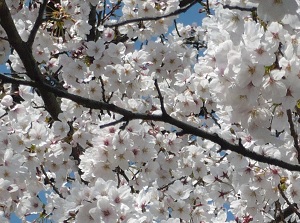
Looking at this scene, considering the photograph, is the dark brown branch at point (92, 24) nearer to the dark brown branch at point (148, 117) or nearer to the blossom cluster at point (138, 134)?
the blossom cluster at point (138, 134)

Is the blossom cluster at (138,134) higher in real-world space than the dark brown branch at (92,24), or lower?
lower

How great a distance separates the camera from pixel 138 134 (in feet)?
15.0

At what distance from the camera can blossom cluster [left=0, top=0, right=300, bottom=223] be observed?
10.7 feet

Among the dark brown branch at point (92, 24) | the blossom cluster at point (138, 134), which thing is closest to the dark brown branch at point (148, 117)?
the blossom cluster at point (138, 134)

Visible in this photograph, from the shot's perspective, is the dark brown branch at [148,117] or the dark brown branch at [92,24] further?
the dark brown branch at [92,24]

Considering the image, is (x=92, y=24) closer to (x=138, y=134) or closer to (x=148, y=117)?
(x=138, y=134)

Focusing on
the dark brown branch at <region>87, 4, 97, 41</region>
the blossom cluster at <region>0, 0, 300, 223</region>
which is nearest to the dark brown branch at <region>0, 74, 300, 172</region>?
the blossom cluster at <region>0, 0, 300, 223</region>

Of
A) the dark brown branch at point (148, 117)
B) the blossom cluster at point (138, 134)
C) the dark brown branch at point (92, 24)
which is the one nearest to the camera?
the dark brown branch at point (148, 117)

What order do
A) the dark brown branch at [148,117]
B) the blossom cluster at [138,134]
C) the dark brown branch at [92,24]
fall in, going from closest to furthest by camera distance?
the dark brown branch at [148,117] → the blossom cluster at [138,134] → the dark brown branch at [92,24]

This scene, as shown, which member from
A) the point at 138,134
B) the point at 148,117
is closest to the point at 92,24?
the point at 138,134

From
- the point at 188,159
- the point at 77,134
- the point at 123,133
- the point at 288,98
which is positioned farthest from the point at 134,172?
the point at 288,98

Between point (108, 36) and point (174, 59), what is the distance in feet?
2.59

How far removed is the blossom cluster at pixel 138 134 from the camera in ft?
10.7

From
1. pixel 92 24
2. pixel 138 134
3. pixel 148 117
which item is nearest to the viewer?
pixel 148 117
